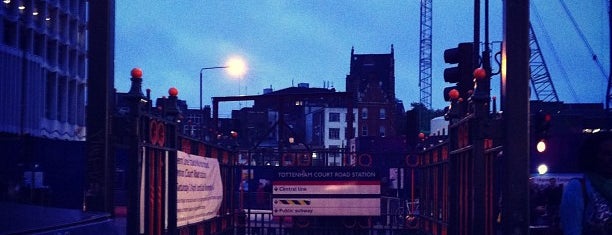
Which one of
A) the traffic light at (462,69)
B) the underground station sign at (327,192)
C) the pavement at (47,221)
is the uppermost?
the traffic light at (462,69)

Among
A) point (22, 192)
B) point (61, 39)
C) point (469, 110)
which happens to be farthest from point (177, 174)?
point (22, 192)

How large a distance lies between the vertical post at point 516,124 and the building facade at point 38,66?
3.98 m

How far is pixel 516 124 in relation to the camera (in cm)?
768

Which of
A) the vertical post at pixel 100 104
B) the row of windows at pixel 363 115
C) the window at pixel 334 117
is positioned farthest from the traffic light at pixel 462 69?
the window at pixel 334 117

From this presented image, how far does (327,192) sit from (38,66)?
13.9m

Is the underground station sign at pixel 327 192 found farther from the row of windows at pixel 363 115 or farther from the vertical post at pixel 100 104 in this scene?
the row of windows at pixel 363 115

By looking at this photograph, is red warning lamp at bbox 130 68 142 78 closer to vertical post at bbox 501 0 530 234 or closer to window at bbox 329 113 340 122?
vertical post at bbox 501 0 530 234

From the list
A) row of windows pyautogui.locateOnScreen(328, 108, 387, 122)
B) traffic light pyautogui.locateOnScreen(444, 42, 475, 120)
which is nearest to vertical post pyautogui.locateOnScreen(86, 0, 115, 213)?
traffic light pyautogui.locateOnScreen(444, 42, 475, 120)

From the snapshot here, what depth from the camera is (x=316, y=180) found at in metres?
17.7

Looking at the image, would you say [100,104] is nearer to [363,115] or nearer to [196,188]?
[196,188]

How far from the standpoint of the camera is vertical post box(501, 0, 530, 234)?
25.1ft

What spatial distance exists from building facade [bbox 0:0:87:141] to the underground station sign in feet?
38.7

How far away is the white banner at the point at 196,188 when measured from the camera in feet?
34.6

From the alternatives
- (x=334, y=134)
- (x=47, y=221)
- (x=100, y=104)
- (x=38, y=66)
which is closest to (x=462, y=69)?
(x=100, y=104)
